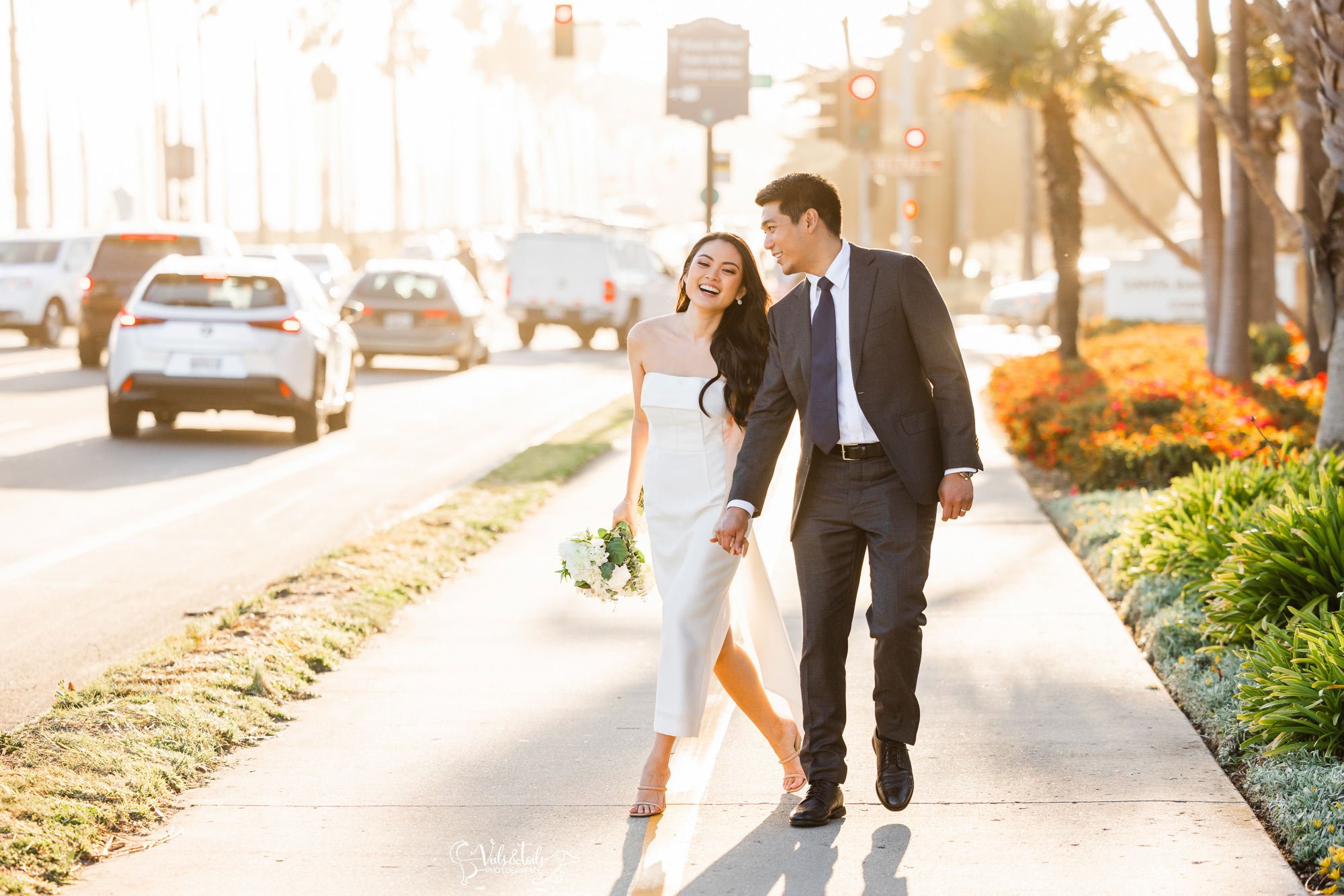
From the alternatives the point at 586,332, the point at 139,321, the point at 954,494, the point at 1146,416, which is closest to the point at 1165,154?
the point at 1146,416

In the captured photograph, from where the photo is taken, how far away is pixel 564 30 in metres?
25.9

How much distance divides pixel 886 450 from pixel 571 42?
21.5m

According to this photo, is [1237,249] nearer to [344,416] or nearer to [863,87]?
[344,416]

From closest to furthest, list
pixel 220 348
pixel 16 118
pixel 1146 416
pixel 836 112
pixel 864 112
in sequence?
pixel 1146 416 → pixel 220 348 → pixel 864 112 → pixel 836 112 → pixel 16 118

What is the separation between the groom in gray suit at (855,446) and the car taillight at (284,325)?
37.1ft

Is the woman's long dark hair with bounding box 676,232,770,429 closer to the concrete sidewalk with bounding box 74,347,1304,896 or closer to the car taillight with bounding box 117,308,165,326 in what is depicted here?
the concrete sidewalk with bounding box 74,347,1304,896

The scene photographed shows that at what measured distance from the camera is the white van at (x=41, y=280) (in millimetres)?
28016

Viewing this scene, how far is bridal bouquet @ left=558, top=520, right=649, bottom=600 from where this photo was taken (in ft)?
18.4

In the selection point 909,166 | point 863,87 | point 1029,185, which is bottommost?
point 1029,185

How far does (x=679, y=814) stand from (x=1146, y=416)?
30.8 ft

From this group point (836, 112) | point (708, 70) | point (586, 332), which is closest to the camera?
point (708, 70)

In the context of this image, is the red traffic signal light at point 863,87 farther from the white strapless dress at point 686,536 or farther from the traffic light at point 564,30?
the white strapless dress at point 686,536

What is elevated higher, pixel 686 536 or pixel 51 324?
pixel 686 536

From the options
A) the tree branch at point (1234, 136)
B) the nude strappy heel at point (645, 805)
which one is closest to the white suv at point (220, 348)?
the tree branch at point (1234, 136)
